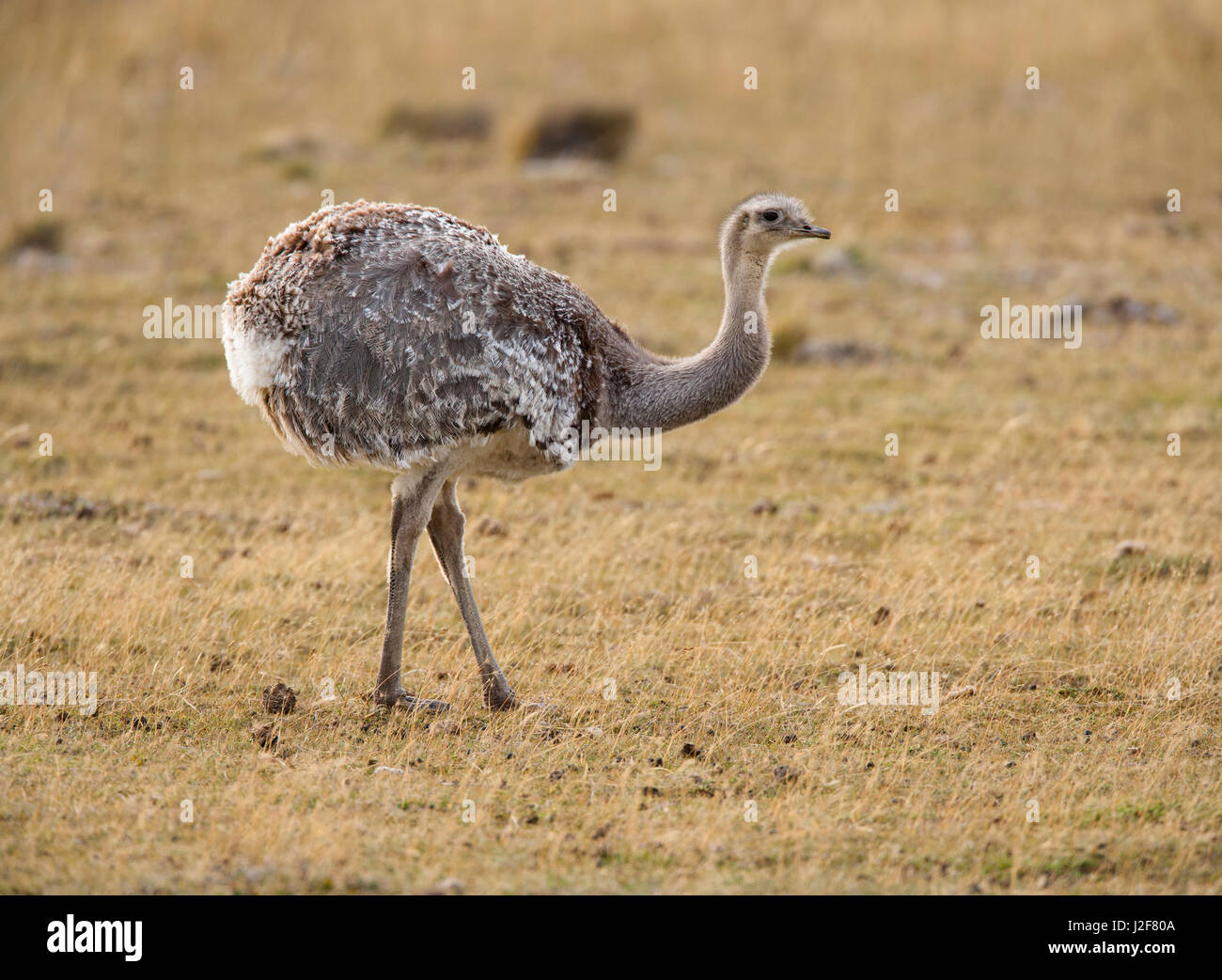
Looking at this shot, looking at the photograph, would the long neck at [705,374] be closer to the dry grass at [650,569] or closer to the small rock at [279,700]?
the dry grass at [650,569]

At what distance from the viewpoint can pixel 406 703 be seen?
7891mm

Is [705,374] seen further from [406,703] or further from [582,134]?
[582,134]

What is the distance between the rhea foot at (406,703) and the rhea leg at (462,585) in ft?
0.94

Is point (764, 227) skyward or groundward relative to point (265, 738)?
skyward

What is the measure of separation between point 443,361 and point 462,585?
1.36m

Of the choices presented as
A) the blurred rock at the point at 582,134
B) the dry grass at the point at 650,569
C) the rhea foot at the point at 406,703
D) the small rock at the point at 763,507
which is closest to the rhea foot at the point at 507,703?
the dry grass at the point at 650,569

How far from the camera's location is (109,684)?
8.00 metres

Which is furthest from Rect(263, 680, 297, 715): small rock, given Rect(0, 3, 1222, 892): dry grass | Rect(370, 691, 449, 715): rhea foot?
Rect(370, 691, 449, 715): rhea foot

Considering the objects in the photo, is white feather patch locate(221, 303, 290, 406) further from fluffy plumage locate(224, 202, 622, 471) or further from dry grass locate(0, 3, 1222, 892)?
dry grass locate(0, 3, 1222, 892)

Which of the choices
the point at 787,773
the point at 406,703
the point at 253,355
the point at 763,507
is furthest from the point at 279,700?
the point at 763,507

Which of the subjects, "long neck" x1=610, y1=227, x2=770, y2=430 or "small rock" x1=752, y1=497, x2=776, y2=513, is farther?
"small rock" x1=752, y1=497, x2=776, y2=513

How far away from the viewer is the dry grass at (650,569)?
659 cm

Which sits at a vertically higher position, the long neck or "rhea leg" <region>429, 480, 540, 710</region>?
the long neck

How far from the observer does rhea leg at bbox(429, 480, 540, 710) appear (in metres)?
8.01
